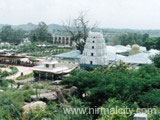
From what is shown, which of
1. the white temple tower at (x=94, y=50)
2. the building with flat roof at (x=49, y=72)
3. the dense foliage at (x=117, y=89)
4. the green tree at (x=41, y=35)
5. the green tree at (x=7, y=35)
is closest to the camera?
the dense foliage at (x=117, y=89)

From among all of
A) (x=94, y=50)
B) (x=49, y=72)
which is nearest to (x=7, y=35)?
(x=94, y=50)

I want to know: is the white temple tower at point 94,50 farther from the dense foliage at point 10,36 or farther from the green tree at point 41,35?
the dense foliage at point 10,36

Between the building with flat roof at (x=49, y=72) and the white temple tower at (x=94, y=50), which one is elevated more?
the white temple tower at (x=94, y=50)

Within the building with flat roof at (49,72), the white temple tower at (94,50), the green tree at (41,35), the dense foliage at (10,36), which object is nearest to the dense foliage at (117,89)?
the building with flat roof at (49,72)

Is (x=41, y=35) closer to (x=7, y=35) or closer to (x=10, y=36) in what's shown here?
(x=10, y=36)

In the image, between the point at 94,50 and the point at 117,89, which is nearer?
the point at 117,89

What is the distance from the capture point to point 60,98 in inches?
531

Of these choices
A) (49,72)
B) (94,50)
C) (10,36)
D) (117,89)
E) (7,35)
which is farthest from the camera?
(7,35)

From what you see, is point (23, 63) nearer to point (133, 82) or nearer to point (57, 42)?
point (133, 82)

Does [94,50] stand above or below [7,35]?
above

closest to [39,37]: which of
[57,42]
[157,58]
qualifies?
[57,42]

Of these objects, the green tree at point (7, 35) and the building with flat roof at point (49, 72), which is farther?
the green tree at point (7, 35)

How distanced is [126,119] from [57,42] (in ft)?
210

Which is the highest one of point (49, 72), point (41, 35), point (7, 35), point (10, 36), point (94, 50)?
point (94, 50)
